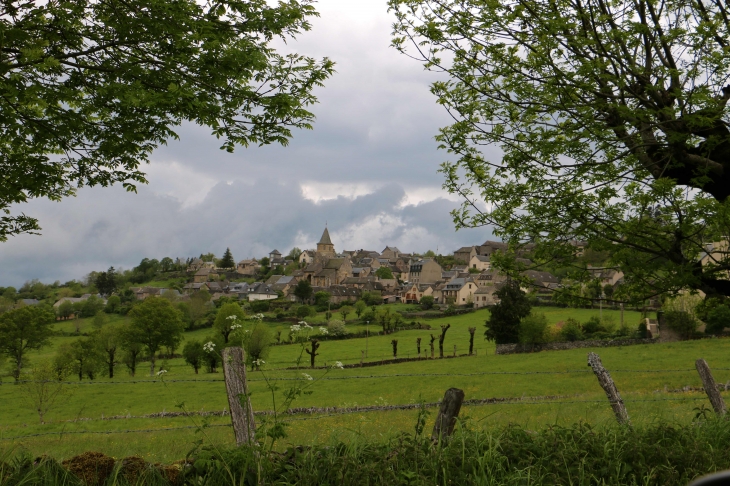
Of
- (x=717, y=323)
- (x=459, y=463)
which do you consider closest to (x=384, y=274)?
(x=717, y=323)

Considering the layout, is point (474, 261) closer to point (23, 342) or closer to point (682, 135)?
point (23, 342)

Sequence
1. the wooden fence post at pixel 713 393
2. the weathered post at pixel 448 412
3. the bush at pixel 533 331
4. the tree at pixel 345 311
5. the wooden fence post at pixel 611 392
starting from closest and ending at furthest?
the weathered post at pixel 448 412
the wooden fence post at pixel 611 392
the wooden fence post at pixel 713 393
the bush at pixel 533 331
the tree at pixel 345 311

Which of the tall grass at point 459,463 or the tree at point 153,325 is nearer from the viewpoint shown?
the tall grass at point 459,463

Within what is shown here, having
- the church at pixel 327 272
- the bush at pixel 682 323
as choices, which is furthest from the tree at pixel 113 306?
the bush at pixel 682 323

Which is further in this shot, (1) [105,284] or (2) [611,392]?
(1) [105,284]

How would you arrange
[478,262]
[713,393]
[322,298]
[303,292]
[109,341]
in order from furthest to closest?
1. [478,262]
2. [303,292]
3. [322,298]
4. [109,341]
5. [713,393]

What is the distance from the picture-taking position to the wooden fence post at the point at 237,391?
17.2 ft

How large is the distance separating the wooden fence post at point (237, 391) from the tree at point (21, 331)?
5676 cm

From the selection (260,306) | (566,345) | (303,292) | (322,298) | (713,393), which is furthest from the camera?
(303,292)

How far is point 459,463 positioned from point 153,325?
55.1 metres

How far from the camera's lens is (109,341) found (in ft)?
183

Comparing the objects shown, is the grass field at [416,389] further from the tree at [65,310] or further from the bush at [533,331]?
the tree at [65,310]

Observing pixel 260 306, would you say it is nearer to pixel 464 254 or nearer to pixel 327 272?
pixel 327 272

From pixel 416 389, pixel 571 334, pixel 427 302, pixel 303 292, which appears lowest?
pixel 416 389
